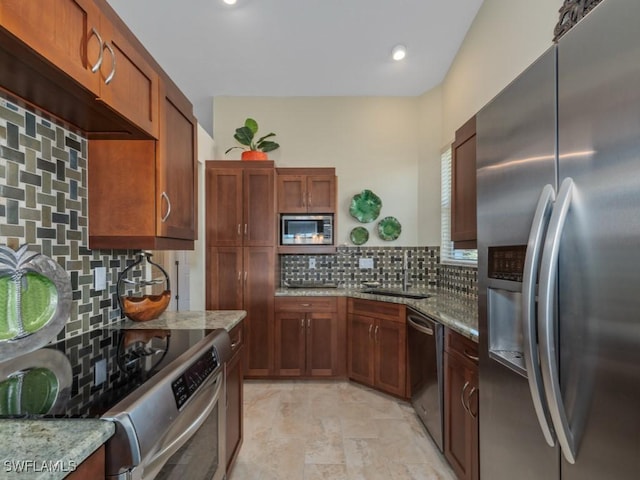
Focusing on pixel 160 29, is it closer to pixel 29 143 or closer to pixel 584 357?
pixel 29 143

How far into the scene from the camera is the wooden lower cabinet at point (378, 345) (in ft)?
9.48

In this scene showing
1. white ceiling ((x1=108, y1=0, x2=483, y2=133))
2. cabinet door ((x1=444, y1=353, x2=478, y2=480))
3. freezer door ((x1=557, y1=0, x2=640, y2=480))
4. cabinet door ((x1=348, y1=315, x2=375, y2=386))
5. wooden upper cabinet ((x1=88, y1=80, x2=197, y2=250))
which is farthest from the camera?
cabinet door ((x1=348, y1=315, x2=375, y2=386))

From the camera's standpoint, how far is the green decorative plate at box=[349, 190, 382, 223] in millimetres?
3908

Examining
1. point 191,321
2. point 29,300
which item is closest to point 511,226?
point 191,321

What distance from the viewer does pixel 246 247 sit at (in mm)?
3459

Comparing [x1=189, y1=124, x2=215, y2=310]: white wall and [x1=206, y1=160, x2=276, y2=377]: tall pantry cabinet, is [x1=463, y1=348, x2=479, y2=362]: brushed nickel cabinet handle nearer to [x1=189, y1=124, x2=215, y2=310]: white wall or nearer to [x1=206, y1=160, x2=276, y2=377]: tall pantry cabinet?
[x1=206, y1=160, x2=276, y2=377]: tall pantry cabinet

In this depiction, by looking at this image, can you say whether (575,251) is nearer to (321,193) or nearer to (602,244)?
(602,244)

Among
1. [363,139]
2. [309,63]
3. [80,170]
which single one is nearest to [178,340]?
[80,170]

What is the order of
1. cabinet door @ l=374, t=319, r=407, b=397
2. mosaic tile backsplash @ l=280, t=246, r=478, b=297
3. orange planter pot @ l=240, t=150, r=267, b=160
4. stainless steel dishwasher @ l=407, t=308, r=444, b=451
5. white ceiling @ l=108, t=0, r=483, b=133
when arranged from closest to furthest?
stainless steel dishwasher @ l=407, t=308, r=444, b=451 → white ceiling @ l=108, t=0, r=483, b=133 → cabinet door @ l=374, t=319, r=407, b=397 → orange planter pot @ l=240, t=150, r=267, b=160 → mosaic tile backsplash @ l=280, t=246, r=478, b=297

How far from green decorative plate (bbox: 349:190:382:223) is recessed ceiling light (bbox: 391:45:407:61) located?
1405mm

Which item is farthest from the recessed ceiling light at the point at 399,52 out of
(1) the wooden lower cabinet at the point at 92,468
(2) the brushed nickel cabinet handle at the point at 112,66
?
(1) the wooden lower cabinet at the point at 92,468

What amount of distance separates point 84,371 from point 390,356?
7.93 ft

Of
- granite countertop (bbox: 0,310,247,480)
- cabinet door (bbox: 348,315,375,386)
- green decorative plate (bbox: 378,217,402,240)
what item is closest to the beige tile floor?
cabinet door (bbox: 348,315,375,386)

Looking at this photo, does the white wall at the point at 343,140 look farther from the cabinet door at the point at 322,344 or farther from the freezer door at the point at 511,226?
the freezer door at the point at 511,226
